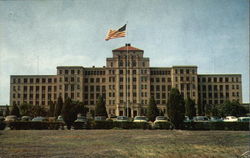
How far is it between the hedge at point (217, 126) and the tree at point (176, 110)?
0.98m

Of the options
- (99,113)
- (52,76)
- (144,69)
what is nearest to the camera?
(99,113)

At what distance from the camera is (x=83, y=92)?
87.2m

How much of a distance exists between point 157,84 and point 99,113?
33.6 meters

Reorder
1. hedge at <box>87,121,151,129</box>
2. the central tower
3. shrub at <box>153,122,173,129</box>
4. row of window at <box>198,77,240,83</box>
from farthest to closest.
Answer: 1. row of window at <box>198,77,240,83</box>
2. the central tower
3. hedge at <box>87,121,151,129</box>
4. shrub at <box>153,122,173,129</box>

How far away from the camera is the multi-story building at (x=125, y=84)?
84.3 m

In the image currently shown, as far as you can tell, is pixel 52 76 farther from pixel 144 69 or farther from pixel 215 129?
pixel 215 129

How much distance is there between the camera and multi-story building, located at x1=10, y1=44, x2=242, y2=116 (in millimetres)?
84312

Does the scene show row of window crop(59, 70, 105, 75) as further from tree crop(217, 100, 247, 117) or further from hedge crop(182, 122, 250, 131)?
hedge crop(182, 122, 250, 131)

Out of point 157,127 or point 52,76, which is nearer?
point 157,127

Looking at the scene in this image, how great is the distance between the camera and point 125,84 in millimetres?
84438

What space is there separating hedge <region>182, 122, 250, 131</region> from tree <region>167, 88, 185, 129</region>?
978 millimetres

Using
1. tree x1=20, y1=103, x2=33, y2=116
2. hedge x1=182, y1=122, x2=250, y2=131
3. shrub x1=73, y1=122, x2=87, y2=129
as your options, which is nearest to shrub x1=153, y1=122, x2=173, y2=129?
hedge x1=182, y1=122, x2=250, y2=131

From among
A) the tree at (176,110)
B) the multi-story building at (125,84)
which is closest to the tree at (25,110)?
the multi-story building at (125,84)

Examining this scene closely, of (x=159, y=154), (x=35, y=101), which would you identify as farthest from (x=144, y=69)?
(x=159, y=154)
